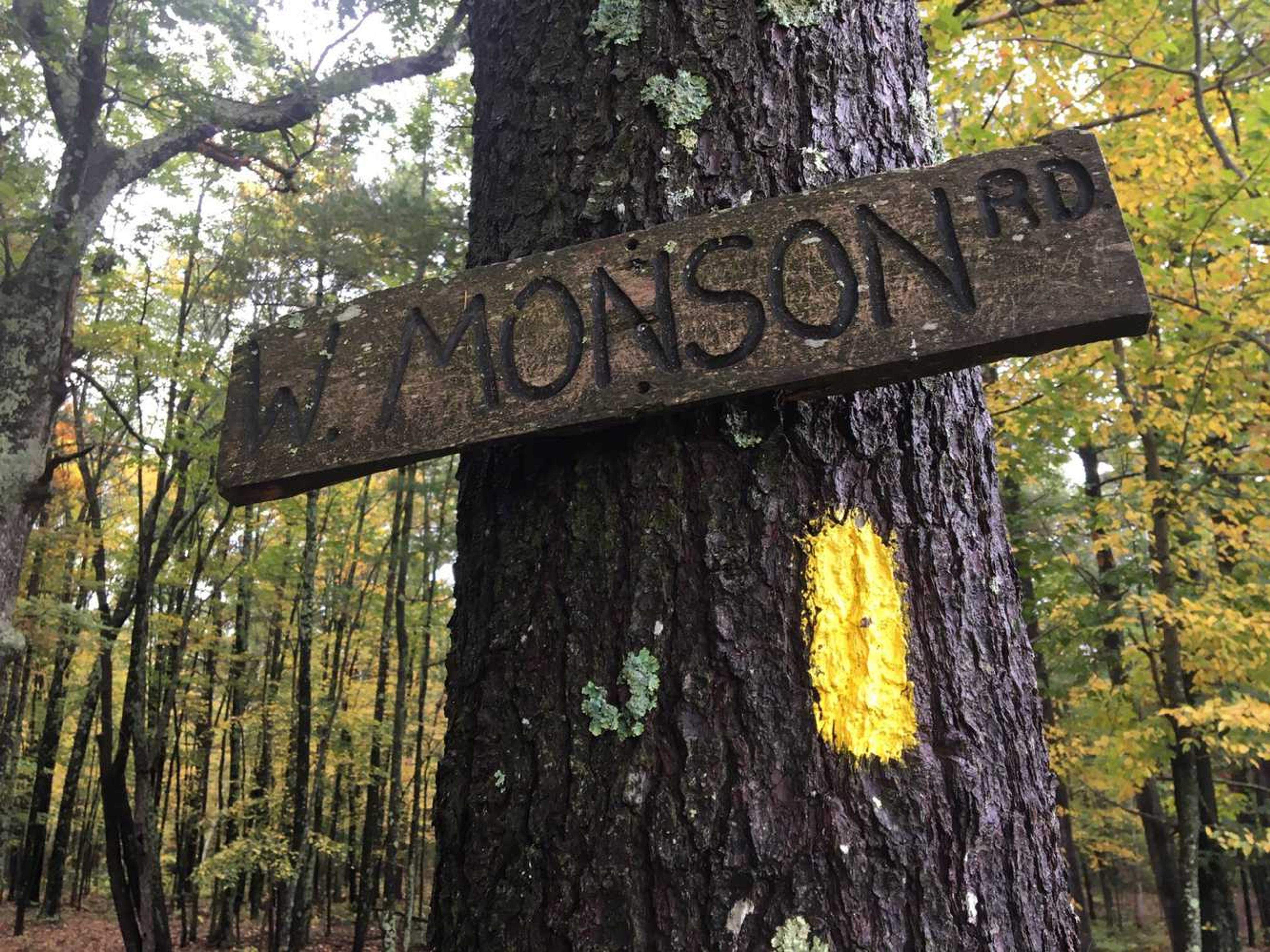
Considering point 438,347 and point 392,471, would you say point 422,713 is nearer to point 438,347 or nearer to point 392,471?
point 392,471

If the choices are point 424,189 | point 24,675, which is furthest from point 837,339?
point 24,675

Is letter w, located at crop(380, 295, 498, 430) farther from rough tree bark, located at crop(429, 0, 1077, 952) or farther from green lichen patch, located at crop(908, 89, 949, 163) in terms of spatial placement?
green lichen patch, located at crop(908, 89, 949, 163)

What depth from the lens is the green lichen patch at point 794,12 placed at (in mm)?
1397

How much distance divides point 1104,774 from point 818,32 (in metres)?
8.37

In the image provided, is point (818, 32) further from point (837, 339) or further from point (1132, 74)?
point (1132, 74)

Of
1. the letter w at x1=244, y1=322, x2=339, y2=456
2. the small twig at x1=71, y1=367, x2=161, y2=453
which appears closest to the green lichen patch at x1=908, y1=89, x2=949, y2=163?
the letter w at x1=244, y1=322, x2=339, y2=456

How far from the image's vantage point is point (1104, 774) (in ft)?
25.3

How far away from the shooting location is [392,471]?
25.6ft

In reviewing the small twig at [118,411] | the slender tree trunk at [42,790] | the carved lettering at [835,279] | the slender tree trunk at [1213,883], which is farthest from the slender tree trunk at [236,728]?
the carved lettering at [835,279]

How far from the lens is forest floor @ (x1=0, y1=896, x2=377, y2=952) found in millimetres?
12484

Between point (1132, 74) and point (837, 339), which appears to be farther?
point (1132, 74)

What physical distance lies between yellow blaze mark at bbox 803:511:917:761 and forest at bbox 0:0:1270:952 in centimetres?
26

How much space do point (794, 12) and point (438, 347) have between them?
0.85m

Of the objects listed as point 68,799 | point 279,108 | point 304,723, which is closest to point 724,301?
point 279,108
